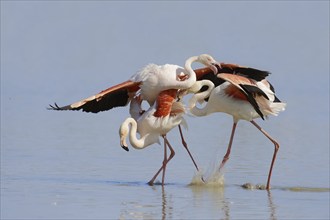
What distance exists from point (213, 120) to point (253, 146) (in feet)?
28.4

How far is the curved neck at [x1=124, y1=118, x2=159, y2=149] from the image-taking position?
13570 millimetres

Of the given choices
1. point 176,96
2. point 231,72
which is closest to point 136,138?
point 176,96

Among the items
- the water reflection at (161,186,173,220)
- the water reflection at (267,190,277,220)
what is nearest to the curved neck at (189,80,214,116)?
the water reflection at (267,190,277,220)

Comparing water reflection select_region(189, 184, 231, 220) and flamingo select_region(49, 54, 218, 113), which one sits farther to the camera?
flamingo select_region(49, 54, 218, 113)

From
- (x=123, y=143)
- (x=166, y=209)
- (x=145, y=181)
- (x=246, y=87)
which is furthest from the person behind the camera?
(x=145, y=181)

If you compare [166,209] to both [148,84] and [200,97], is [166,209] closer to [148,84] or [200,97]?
[148,84]

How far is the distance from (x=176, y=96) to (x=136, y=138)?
0.82 m

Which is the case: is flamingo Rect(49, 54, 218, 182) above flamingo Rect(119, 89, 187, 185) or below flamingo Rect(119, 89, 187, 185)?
above

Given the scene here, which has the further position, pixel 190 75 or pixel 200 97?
pixel 200 97

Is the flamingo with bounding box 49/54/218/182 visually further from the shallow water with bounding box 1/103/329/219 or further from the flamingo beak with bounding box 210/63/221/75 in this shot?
the shallow water with bounding box 1/103/329/219

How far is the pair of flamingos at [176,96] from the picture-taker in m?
13.7

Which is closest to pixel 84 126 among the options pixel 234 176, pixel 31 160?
pixel 31 160

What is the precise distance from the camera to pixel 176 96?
14086 millimetres

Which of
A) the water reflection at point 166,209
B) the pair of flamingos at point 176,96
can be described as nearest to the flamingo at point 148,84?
the pair of flamingos at point 176,96
